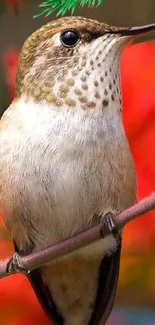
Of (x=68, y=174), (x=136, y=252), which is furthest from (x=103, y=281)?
(x=68, y=174)

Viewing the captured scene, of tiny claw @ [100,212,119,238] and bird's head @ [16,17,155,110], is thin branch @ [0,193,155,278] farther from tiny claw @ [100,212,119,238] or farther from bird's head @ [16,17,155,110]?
bird's head @ [16,17,155,110]

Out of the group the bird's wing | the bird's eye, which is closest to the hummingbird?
the bird's eye

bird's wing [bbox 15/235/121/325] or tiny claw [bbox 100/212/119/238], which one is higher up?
tiny claw [bbox 100/212/119/238]

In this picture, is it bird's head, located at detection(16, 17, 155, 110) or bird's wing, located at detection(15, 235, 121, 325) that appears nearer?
bird's head, located at detection(16, 17, 155, 110)

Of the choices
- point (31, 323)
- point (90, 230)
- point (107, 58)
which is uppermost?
point (107, 58)

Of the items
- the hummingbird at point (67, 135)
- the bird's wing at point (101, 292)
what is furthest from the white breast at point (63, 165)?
the bird's wing at point (101, 292)

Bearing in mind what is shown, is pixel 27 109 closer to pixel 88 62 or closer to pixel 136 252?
pixel 88 62

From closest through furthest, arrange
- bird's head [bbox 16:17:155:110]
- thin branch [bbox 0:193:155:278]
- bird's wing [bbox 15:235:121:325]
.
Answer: thin branch [bbox 0:193:155:278], bird's head [bbox 16:17:155:110], bird's wing [bbox 15:235:121:325]
